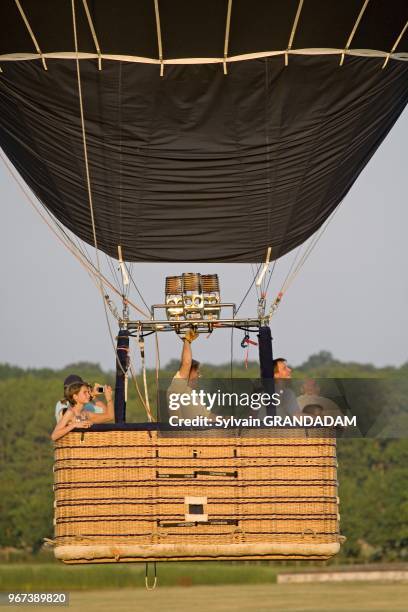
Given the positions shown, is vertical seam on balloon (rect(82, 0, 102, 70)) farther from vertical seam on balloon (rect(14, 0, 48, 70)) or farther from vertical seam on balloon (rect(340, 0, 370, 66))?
vertical seam on balloon (rect(340, 0, 370, 66))

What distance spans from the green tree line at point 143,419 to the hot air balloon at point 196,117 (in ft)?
124

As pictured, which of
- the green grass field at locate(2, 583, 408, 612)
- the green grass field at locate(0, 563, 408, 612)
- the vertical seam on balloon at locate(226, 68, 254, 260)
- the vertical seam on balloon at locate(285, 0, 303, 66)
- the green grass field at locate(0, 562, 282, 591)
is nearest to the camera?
the vertical seam on balloon at locate(285, 0, 303, 66)

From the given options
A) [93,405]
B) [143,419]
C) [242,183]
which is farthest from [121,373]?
[143,419]

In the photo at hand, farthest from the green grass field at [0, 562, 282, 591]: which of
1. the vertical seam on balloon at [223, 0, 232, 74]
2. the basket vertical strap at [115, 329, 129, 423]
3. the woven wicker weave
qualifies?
the woven wicker weave

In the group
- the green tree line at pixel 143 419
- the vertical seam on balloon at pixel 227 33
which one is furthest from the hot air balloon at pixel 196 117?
the green tree line at pixel 143 419

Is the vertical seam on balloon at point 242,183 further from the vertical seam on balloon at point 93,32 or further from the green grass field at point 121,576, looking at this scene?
the green grass field at point 121,576

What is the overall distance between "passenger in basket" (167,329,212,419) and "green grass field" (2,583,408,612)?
21.3 metres

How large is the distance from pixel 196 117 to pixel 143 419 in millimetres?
46217

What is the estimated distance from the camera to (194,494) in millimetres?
9188

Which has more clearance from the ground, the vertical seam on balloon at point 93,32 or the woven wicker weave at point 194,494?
the vertical seam on balloon at point 93,32

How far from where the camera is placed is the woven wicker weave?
9133 millimetres

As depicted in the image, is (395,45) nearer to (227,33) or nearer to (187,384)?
(227,33)

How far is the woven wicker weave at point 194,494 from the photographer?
9.13 m

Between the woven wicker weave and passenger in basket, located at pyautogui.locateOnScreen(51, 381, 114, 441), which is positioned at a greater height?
passenger in basket, located at pyautogui.locateOnScreen(51, 381, 114, 441)
